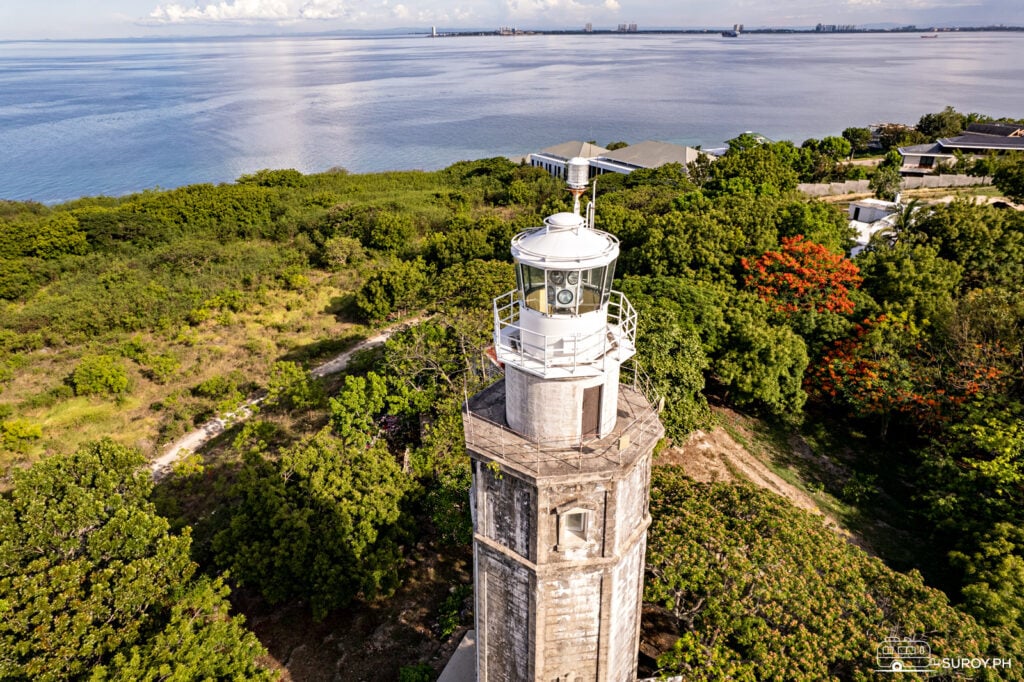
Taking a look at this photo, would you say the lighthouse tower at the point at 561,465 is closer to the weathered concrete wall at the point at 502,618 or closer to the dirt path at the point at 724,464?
the weathered concrete wall at the point at 502,618

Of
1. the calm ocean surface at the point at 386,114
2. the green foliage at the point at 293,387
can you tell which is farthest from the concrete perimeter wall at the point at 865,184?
the green foliage at the point at 293,387

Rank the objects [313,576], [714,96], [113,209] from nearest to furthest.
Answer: [313,576], [113,209], [714,96]

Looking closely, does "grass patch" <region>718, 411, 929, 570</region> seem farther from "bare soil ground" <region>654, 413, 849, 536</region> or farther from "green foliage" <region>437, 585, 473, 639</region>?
"green foliage" <region>437, 585, 473, 639</region>

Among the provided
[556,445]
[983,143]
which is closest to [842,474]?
[556,445]

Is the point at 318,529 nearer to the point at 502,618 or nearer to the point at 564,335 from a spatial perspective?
the point at 502,618

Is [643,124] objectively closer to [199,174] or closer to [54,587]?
[199,174]

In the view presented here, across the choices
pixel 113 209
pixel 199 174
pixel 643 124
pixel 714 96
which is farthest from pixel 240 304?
pixel 714 96

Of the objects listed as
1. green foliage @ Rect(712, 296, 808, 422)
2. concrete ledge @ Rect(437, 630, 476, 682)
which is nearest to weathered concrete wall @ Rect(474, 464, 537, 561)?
concrete ledge @ Rect(437, 630, 476, 682)

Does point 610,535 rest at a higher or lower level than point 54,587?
higher
